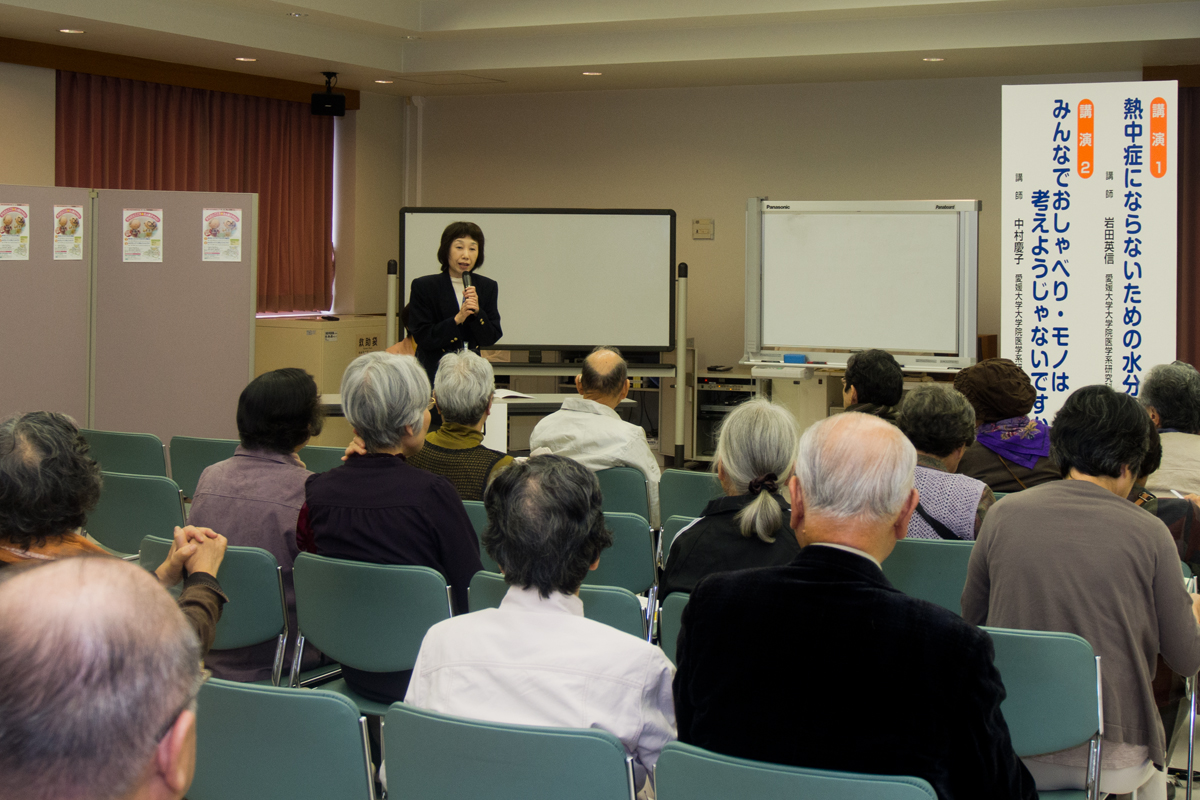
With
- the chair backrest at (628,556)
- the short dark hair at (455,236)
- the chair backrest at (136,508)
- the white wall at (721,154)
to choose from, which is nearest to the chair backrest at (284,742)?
the chair backrest at (628,556)

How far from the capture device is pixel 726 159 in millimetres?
8062

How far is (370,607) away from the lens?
217cm

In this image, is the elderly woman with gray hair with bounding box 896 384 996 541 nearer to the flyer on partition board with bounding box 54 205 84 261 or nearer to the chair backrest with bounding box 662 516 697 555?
the chair backrest with bounding box 662 516 697 555

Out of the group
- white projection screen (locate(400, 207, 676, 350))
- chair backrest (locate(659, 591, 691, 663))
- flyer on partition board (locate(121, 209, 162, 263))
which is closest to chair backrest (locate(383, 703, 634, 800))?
chair backrest (locate(659, 591, 691, 663))

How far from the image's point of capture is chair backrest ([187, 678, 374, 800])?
1.47m

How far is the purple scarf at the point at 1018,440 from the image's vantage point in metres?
3.16

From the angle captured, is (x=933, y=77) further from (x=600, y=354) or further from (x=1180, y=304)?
(x=600, y=354)

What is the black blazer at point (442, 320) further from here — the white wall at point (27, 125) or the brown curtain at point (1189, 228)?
the brown curtain at point (1189, 228)

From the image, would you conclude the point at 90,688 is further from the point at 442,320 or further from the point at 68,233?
the point at 68,233

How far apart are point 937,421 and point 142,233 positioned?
4.72 m

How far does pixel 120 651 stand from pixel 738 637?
0.87 m

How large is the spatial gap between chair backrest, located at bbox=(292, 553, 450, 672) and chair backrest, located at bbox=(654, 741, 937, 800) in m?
0.91

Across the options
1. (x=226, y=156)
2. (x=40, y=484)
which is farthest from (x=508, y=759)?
(x=226, y=156)

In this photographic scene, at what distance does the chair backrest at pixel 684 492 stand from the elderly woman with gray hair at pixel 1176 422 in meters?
1.34
